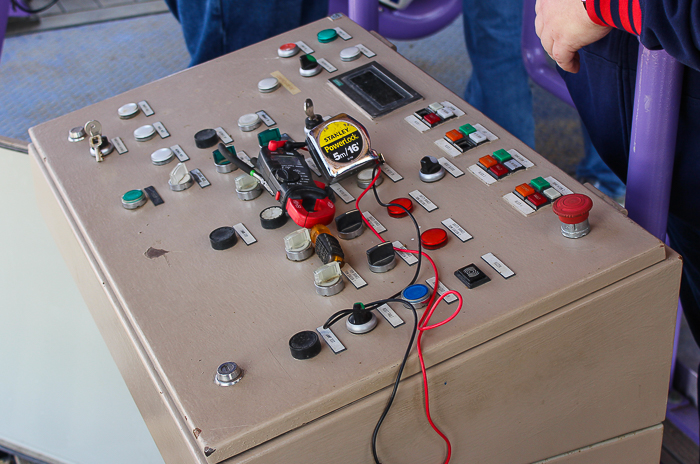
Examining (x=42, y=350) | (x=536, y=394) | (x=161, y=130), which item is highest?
(x=161, y=130)

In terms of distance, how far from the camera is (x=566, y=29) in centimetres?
69

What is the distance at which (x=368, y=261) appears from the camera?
634 mm

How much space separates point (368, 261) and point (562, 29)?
328 millimetres

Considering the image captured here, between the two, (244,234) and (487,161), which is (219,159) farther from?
(487,161)

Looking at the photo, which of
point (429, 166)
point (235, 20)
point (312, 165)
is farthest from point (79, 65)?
point (429, 166)

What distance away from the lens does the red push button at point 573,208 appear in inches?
24.0

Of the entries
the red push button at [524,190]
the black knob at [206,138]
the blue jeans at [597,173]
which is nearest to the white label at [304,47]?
the black knob at [206,138]

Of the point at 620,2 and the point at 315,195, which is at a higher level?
the point at 620,2

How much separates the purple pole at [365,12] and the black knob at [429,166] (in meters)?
0.47

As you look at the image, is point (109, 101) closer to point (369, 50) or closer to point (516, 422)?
point (369, 50)

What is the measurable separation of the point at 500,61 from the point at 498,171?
1.00 meters

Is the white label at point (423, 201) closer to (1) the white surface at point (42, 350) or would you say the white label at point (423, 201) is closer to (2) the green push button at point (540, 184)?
(2) the green push button at point (540, 184)

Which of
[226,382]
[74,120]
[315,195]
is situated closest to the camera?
[226,382]

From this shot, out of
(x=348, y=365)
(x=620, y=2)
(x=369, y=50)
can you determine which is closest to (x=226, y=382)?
(x=348, y=365)
